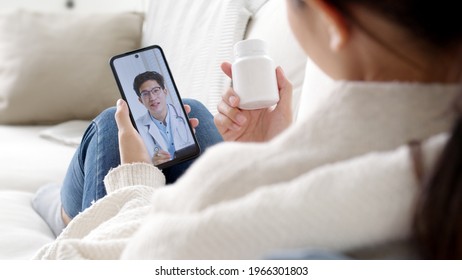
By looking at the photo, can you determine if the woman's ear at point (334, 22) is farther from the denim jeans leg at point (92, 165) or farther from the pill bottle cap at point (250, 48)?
the denim jeans leg at point (92, 165)

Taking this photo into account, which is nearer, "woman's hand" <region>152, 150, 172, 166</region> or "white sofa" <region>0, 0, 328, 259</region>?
"woman's hand" <region>152, 150, 172, 166</region>

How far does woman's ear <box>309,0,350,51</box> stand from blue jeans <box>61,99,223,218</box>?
0.57 m

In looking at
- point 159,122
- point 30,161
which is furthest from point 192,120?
point 30,161

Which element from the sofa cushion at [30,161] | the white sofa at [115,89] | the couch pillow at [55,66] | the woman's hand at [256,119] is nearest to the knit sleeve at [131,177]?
the woman's hand at [256,119]

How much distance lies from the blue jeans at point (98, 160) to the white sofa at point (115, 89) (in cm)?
10

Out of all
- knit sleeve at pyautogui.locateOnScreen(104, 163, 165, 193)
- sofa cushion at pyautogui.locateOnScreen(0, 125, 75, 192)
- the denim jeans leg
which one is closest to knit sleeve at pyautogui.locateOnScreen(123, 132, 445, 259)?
knit sleeve at pyautogui.locateOnScreen(104, 163, 165, 193)

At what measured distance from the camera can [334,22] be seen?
0.47 metres

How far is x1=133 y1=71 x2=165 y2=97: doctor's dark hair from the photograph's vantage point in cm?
109

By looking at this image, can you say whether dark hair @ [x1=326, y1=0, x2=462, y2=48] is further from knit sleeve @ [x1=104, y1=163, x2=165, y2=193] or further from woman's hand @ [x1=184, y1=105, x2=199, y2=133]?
woman's hand @ [x1=184, y1=105, x2=199, y2=133]

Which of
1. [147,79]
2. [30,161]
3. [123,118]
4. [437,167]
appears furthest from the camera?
[30,161]

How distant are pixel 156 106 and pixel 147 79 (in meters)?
0.05

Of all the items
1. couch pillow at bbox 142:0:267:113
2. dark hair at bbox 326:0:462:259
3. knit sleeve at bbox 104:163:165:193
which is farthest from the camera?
couch pillow at bbox 142:0:267:113

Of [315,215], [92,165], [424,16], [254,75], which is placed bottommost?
[92,165]

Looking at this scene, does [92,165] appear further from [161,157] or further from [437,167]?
[437,167]
